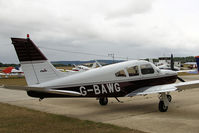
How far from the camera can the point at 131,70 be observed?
34.2ft

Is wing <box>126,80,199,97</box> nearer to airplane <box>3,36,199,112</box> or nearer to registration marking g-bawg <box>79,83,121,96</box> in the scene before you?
airplane <box>3,36,199,112</box>

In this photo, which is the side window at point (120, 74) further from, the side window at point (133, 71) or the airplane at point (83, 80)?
the side window at point (133, 71)

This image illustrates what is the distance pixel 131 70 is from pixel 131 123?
3.23 meters

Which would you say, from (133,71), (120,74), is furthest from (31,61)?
(133,71)

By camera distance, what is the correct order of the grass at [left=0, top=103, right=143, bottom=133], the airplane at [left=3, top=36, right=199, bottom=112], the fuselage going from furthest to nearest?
the fuselage
the airplane at [left=3, top=36, right=199, bottom=112]
the grass at [left=0, top=103, right=143, bottom=133]

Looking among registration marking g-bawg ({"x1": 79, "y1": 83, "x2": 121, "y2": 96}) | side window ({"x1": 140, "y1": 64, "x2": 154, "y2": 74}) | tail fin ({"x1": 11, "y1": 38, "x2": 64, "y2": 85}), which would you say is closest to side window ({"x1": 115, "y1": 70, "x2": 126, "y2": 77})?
registration marking g-bawg ({"x1": 79, "y1": 83, "x2": 121, "y2": 96})

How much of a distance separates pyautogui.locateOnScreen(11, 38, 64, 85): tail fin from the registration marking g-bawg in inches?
59.6

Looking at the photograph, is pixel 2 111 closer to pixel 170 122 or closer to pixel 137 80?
pixel 137 80

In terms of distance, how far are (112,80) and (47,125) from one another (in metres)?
3.50

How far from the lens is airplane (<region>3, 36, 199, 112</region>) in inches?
332

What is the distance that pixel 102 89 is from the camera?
934 cm

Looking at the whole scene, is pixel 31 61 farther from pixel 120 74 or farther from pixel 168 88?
pixel 168 88

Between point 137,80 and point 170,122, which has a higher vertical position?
point 137,80

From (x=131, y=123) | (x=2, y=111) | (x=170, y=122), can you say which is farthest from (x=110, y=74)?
(x=2, y=111)
